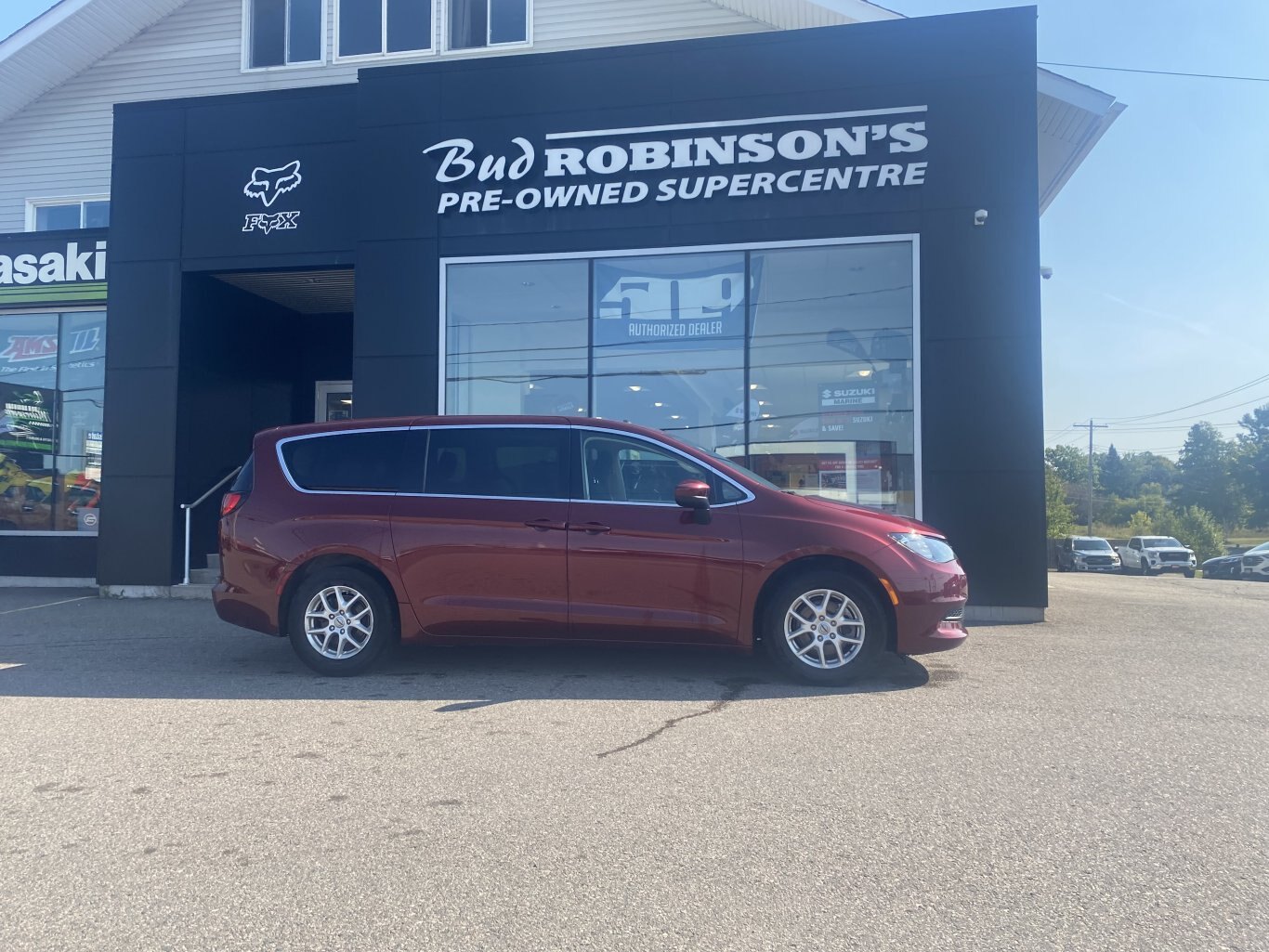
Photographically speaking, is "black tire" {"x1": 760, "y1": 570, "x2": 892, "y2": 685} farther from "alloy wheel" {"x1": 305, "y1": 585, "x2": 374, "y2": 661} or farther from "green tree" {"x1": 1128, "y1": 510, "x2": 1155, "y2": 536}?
"green tree" {"x1": 1128, "y1": 510, "x2": 1155, "y2": 536}

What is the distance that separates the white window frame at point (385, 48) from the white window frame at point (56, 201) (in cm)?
453

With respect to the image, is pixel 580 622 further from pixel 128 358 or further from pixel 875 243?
pixel 128 358

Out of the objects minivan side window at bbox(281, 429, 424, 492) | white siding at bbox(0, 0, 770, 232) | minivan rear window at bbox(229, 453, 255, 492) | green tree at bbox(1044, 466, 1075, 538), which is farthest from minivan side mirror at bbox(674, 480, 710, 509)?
green tree at bbox(1044, 466, 1075, 538)

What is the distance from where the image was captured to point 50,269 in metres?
12.6

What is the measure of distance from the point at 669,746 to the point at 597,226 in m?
6.99

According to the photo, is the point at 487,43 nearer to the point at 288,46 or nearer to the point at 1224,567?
the point at 288,46

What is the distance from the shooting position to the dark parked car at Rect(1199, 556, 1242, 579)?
103 feet

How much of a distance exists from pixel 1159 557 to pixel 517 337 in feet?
115

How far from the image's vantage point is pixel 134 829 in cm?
384

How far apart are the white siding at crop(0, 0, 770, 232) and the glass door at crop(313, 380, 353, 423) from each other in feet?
15.0

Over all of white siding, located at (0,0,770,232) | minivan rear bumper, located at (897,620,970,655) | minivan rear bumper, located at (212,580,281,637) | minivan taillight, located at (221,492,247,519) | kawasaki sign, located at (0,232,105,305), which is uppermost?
white siding, located at (0,0,770,232)

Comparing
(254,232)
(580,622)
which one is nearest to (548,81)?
(254,232)

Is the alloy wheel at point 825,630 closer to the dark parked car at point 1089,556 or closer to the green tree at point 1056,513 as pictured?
the dark parked car at point 1089,556

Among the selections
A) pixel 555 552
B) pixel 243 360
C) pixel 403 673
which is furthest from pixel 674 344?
pixel 243 360
